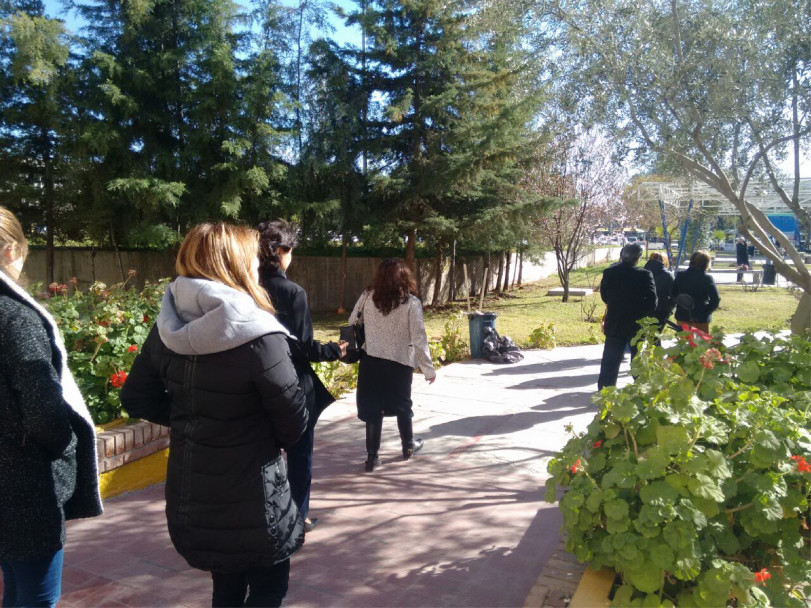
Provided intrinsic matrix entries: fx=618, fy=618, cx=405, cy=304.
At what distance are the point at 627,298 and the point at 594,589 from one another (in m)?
3.88

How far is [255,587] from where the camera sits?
2.35m

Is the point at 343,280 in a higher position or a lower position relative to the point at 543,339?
higher

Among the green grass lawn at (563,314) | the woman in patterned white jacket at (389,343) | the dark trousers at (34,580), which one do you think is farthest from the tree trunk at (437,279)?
the dark trousers at (34,580)

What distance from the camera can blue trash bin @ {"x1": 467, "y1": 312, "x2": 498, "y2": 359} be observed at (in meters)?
9.30

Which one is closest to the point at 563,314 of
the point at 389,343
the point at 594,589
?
the point at 389,343

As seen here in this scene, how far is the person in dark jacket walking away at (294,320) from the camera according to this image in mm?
3316

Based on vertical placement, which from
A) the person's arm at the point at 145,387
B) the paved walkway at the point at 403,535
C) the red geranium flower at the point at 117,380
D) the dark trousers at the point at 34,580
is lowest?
the paved walkway at the point at 403,535

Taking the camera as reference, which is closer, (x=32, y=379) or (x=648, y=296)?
(x=32, y=379)

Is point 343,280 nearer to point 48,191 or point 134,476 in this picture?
point 48,191

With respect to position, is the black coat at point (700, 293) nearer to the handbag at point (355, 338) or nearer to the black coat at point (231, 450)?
the handbag at point (355, 338)

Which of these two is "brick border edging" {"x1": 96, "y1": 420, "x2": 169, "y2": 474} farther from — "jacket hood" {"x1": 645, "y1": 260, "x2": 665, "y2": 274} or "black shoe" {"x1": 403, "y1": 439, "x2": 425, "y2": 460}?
"jacket hood" {"x1": 645, "y1": 260, "x2": 665, "y2": 274}

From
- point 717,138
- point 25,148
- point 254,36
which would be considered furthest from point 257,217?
point 717,138

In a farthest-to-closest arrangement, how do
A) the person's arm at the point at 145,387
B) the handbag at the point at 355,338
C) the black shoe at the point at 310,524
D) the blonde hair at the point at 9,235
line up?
the handbag at the point at 355,338 → the black shoe at the point at 310,524 → the person's arm at the point at 145,387 → the blonde hair at the point at 9,235

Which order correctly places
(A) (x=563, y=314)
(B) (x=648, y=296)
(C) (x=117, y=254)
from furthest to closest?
(C) (x=117, y=254) < (A) (x=563, y=314) < (B) (x=648, y=296)
